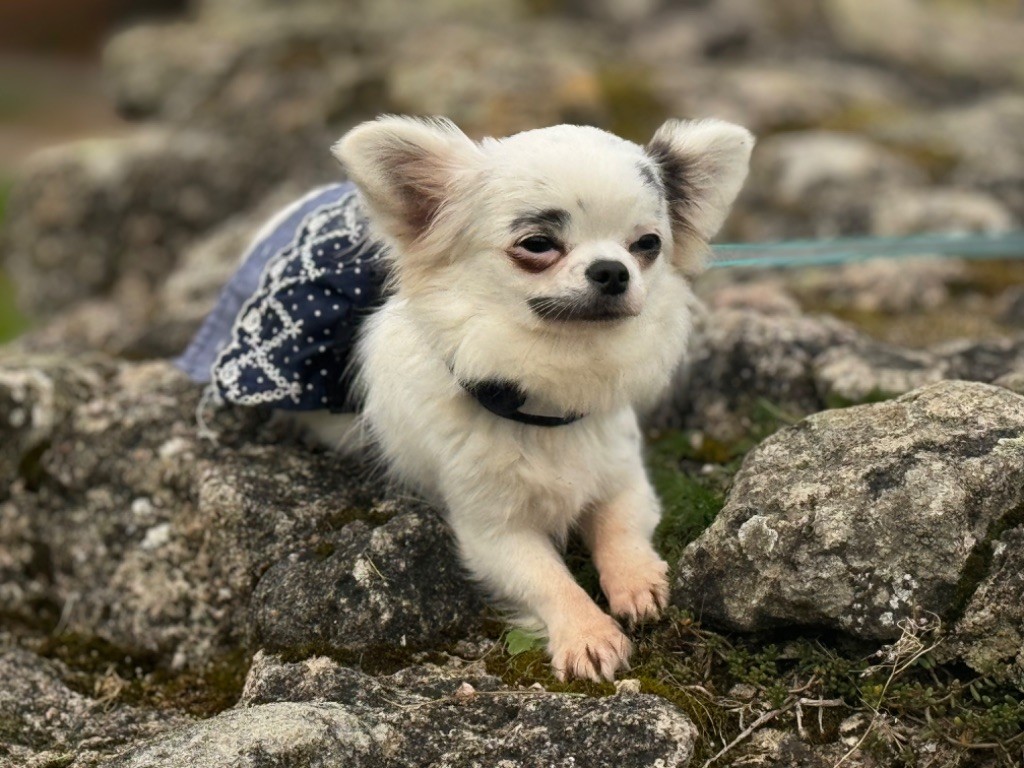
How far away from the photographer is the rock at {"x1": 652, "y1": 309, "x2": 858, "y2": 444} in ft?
15.7

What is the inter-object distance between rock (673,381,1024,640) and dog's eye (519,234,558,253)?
0.96 m

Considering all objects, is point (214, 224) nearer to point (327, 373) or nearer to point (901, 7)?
point (327, 373)

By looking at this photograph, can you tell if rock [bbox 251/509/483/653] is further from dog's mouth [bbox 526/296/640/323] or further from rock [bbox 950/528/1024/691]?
rock [bbox 950/528/1024/691]

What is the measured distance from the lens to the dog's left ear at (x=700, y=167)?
367cm

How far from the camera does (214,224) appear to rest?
9672 millimetres

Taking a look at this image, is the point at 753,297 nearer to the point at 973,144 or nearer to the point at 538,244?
the point at 538,244

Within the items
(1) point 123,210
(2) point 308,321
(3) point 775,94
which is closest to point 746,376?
(2) point 308,321

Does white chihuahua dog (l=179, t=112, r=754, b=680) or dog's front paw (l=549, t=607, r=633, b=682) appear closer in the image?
dog's front paw (l=549, t=607, r=633, b=682)

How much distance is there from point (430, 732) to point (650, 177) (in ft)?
6.03

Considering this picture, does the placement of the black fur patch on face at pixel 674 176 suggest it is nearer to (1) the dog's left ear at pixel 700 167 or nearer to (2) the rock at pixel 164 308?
(1) the dog's left ear at pixel 700 167

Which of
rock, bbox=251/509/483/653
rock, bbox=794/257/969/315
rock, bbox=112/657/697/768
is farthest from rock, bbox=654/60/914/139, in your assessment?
rock, bbox=112/657/697/768

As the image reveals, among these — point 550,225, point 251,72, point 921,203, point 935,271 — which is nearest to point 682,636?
point 550,225

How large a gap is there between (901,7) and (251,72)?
36.7 feet

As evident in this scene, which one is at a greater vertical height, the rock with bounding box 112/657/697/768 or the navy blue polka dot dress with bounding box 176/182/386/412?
the navy blue polka dot dress with bounding box 176/182/386/412
